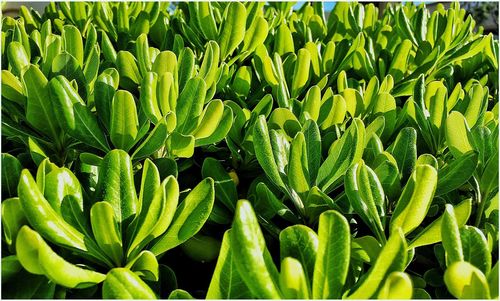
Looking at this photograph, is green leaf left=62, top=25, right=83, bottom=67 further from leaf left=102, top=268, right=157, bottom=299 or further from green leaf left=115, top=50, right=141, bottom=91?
leaf left=102, top=268, right=157, bottom=299

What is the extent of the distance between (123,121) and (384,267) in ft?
1.58

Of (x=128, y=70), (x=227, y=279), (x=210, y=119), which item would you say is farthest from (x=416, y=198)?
(x=128, y=70)

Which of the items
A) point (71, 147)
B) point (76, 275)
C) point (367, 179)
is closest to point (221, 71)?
point (71, 147)

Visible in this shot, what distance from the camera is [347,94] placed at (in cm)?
114

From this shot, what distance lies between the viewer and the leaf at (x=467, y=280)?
0.56 meters

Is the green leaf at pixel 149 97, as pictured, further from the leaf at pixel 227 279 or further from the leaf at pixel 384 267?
the leaf at pixel 384 267

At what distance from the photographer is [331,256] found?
589 mm

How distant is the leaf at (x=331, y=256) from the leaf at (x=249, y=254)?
0.05 m

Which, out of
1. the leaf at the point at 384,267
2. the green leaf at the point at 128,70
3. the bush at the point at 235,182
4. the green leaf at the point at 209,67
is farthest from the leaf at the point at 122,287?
the green leaf at the point at 128,70

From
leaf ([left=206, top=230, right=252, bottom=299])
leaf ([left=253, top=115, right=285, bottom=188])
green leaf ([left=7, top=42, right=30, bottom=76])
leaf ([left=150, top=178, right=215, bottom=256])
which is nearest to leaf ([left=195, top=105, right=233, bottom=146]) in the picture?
leaf ([left=253, top=115, right=285, bottom=188])

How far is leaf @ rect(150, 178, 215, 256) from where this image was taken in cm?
72

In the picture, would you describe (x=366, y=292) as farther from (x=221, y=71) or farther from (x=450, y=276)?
(x=221, y=71)

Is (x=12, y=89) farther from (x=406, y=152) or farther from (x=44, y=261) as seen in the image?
(x=406, y=152)

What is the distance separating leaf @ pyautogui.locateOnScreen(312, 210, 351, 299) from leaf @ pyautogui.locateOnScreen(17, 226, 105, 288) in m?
0.27
